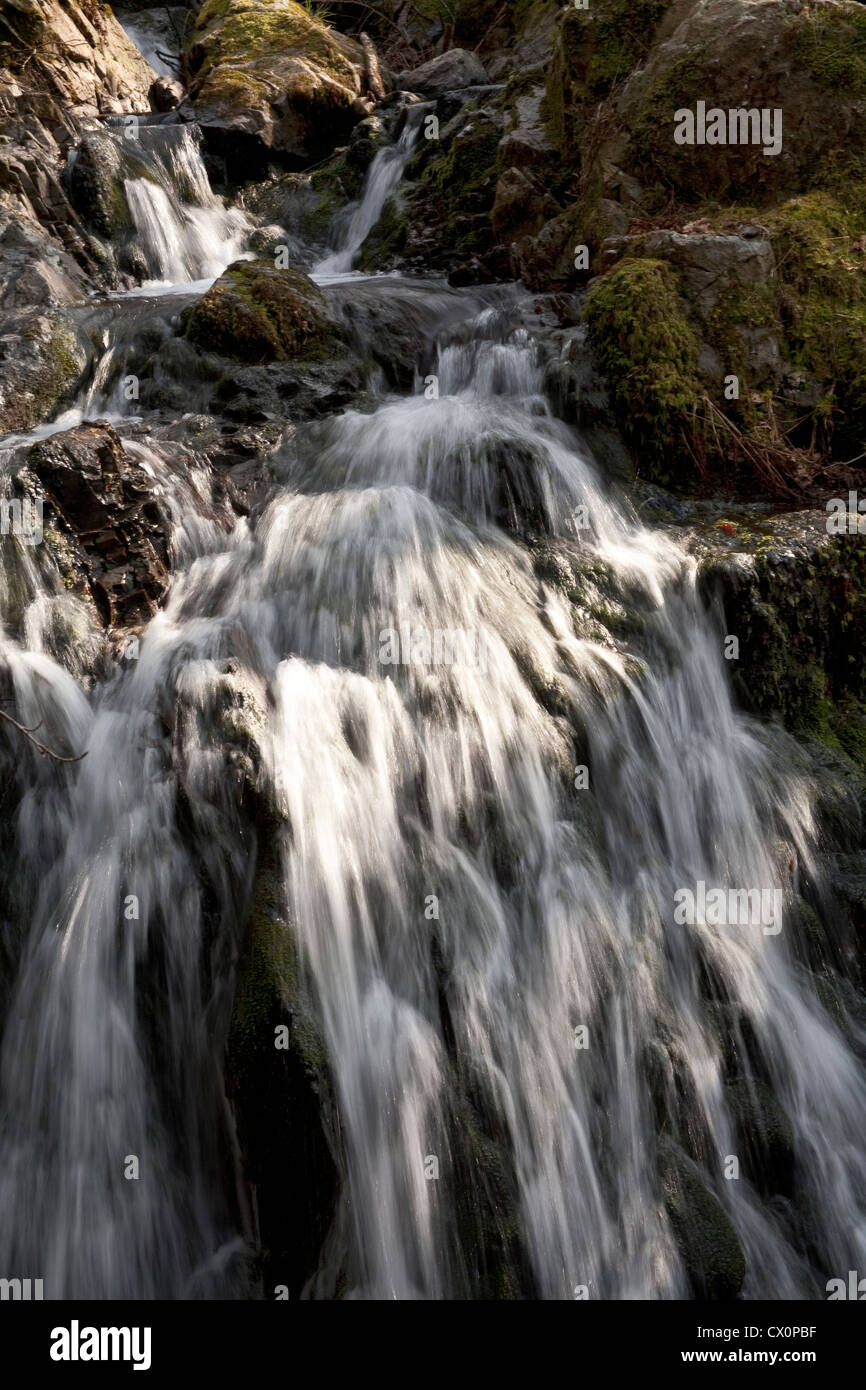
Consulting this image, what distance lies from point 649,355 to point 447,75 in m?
9.69

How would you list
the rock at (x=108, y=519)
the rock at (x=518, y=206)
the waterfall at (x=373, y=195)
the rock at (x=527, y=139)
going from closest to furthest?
the rock at (x=108, y=519)
the rock at (x=518, y=206)
the rock at (x=527, y=139)
the waterfall at (x=373, y=195)

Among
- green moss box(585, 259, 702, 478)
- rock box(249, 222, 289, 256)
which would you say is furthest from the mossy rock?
rock box(249, 222, 289, 256)

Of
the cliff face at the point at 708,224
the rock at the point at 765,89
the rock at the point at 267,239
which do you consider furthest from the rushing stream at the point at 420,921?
the rock at the point at 267,239

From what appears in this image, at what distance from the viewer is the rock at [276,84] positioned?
12156 mm

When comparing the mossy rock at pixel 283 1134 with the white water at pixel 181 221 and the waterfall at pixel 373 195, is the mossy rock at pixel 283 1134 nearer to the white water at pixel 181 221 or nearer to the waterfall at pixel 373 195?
the white water at pixel 181 221

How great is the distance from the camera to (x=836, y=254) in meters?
6.76

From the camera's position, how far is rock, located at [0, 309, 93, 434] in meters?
6.56

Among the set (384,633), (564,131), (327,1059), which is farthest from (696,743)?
(564,131)

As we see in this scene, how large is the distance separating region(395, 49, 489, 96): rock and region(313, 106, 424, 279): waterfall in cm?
167

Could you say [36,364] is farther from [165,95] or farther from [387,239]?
[165,95]

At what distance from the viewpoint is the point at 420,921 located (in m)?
3.88

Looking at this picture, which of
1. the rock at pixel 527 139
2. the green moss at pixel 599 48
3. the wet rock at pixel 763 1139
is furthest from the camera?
the rock at pixel 527 139

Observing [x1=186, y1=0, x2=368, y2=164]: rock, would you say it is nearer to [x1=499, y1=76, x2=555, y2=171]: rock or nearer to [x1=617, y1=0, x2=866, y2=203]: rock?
[x1=499, y1=76, x2=555, y2=171]: rock

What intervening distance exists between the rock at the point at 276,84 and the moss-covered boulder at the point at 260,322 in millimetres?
5965
